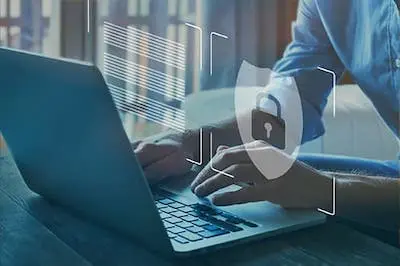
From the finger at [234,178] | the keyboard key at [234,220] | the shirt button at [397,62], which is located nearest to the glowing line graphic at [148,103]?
the finger at [234,178]

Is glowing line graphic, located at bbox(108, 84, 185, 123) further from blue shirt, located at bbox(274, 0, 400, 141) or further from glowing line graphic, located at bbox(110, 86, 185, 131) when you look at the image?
blue shirt, located at bbox(274, 0, 400, 141)

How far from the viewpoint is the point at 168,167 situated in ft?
3.62

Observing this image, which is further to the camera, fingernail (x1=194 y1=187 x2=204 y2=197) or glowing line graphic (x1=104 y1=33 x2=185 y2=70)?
glowing line graphic (x1=104 y1=33 x2=185 y2=70)

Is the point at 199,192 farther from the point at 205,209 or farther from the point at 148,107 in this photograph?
the point at 148,107

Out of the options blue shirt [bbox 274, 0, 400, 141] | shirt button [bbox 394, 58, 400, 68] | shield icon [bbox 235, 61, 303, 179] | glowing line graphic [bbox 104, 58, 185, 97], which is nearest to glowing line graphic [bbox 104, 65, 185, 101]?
glowing line graphic [bbox 104, 58, 185, 97]

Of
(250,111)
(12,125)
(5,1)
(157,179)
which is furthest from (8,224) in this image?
(5,1)

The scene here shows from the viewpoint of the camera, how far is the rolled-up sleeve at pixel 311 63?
89cm

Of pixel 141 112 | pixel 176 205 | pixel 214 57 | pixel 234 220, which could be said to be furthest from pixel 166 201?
pixel 141 112

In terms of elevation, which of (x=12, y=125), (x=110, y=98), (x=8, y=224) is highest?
(x=110, y=98)

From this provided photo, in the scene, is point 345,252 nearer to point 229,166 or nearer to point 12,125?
point 229,166

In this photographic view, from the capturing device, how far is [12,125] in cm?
97

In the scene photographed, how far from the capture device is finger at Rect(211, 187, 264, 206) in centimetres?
94

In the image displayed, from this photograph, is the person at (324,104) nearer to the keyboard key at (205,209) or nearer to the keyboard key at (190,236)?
the keyboard key at (205,209)

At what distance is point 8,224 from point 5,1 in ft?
4.86
